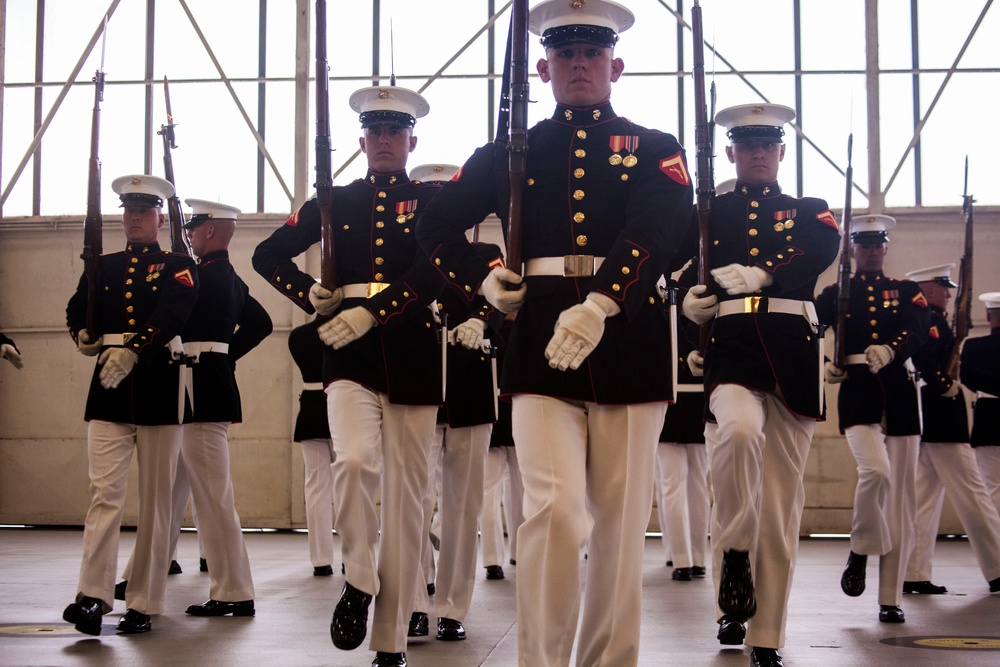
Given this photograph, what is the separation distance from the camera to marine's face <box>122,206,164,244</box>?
608 centimetres

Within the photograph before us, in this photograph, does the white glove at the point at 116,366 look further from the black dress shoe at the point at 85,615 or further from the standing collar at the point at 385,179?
the standing collar at the point at 385,179

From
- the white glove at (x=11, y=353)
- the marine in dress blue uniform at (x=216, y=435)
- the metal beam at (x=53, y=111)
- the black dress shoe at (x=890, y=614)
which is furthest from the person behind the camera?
the metal beam at (x=53, y=111)

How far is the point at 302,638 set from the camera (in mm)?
5113

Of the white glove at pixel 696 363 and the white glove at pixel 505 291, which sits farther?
the white glove at pixel 696 363

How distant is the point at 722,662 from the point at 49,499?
1033cm

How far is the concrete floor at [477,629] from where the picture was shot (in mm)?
4574

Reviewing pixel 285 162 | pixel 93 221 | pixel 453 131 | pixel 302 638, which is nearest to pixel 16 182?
pixel 285 162

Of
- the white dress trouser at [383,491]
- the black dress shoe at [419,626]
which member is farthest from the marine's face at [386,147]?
the black dress shoe at [419,626]

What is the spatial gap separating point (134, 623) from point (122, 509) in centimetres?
52

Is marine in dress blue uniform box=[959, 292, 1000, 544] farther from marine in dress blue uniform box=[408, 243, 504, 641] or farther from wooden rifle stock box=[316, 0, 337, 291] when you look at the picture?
wooden rifle stock box=[316, 0, 337, 291]

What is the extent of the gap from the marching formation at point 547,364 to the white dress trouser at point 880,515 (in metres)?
0.01

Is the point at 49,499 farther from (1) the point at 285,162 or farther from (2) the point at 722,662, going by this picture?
(2) the point at 722,662

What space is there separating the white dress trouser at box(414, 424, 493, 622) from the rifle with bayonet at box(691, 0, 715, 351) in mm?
1170

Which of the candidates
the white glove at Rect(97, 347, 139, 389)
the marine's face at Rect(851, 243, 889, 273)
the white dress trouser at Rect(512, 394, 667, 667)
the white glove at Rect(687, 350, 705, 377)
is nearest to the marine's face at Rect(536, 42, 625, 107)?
the white dress trouser at Rect(512, 394, 667, 667)
